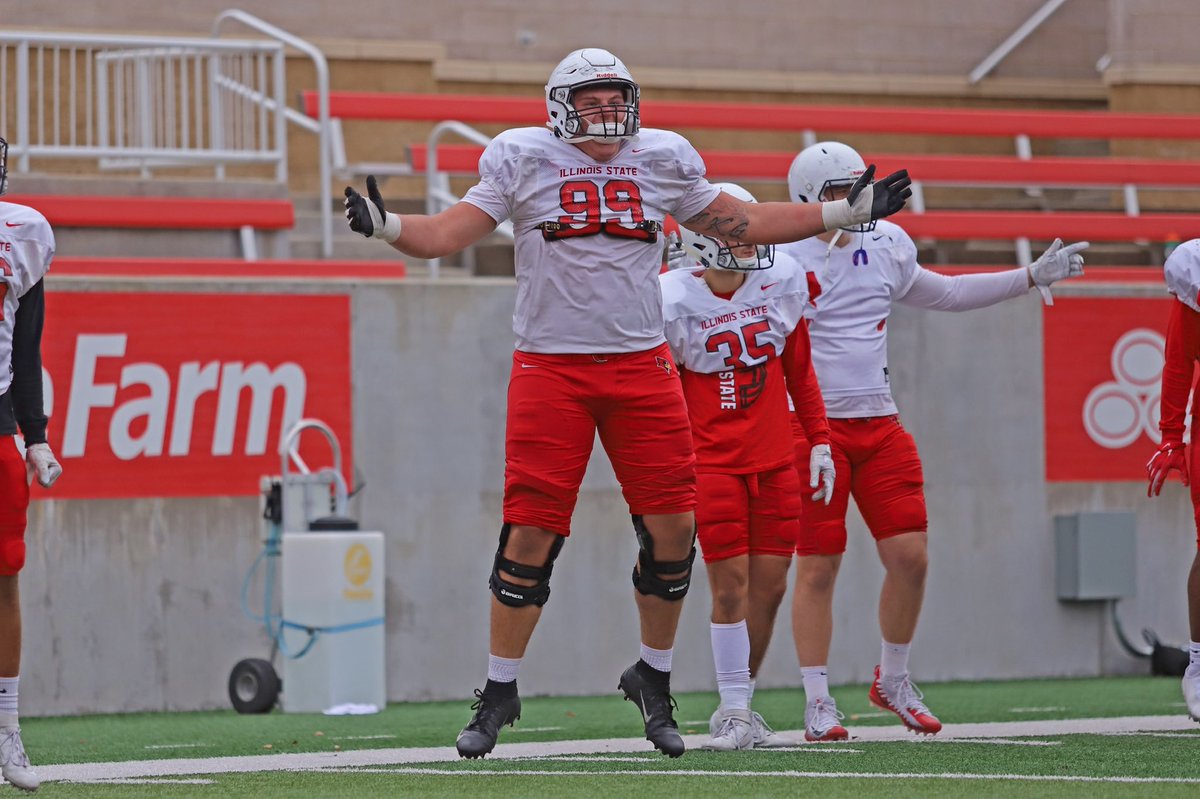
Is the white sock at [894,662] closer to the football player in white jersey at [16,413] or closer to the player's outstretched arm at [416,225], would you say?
the player's outstretched arm at [416,225]

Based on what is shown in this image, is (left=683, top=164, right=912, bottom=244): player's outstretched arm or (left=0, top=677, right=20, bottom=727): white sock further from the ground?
(left=683, top=164, right=912, bottom=244): player's outstretched arm

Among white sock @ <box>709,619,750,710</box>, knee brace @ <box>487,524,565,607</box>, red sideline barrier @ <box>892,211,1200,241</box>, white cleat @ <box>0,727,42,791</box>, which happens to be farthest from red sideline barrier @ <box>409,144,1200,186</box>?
white cleat @ <box>0,727,42,791</box>

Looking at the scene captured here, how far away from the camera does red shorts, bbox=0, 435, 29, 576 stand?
5.42m

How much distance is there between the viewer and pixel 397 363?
33.4ft

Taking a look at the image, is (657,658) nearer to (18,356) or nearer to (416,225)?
(416,225)

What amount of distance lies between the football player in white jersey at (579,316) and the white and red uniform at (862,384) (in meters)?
1.31

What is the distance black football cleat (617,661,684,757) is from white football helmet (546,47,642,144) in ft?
5.03

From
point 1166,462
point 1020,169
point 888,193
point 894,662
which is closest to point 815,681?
point 894,662

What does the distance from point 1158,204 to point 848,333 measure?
28.7ft

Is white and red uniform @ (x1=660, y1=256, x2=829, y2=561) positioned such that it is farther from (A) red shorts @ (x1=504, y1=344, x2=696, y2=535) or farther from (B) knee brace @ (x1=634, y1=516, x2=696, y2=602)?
(A) red shorts @ (x1=504, y1=344, x2=696, y2=535)

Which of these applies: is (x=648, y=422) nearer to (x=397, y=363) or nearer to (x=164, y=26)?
(x=397, y=363)

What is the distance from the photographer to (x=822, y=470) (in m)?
6.72

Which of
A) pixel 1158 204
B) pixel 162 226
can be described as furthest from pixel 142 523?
pixel 1158 204

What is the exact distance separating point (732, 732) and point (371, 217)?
2.10 meters
